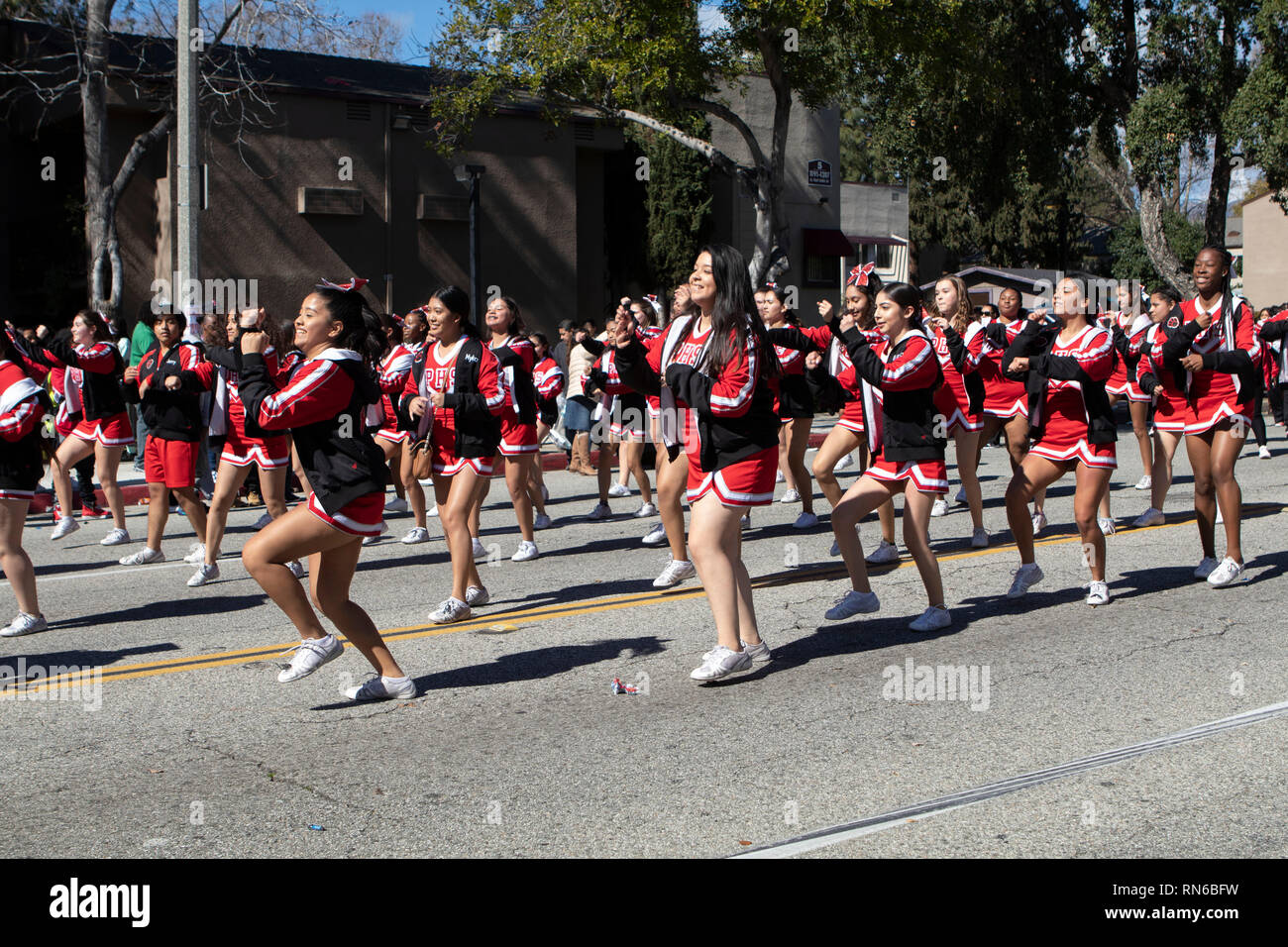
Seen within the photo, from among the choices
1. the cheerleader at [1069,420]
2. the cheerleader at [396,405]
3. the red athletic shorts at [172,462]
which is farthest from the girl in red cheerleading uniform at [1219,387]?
the red athletic shorts at [172,462]

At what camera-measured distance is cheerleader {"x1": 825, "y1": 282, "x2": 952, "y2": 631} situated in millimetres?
7129

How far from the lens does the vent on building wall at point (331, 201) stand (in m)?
26.1

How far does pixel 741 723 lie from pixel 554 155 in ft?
83.1

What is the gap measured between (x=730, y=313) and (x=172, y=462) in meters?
5.57

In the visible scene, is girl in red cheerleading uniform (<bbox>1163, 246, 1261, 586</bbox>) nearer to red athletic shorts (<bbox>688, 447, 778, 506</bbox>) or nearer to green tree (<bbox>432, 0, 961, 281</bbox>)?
red athletic shorts (<bbox>688, 447, 778, 506</bbox>)

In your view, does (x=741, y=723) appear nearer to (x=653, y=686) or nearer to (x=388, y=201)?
(x=653, y=686)

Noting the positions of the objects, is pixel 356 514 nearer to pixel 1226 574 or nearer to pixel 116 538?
pixel 1226 574

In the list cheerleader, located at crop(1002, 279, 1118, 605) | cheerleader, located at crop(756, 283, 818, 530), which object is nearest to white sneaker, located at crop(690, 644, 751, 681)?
cheerleader, located at crop(756, 283, 818, 530)

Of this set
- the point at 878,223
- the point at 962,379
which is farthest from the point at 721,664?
the point at 878,223

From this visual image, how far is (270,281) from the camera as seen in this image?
2591 cm

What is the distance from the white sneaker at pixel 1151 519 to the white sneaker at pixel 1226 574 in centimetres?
277

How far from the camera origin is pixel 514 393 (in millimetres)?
8797

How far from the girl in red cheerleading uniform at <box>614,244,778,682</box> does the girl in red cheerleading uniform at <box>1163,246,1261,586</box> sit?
3495mm

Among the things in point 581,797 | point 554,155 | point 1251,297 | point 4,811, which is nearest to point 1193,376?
point 581,797
